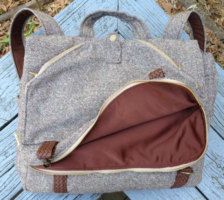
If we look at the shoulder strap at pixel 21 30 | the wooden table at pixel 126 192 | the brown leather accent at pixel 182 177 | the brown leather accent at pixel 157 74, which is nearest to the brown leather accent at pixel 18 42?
the shoulder strap at pixel 21 30

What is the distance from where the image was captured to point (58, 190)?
114cm

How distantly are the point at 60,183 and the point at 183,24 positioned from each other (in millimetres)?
553

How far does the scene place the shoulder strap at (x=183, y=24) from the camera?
117 cm

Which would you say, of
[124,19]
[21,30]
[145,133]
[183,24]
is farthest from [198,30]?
[21,30]

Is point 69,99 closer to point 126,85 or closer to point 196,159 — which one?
point 126,85

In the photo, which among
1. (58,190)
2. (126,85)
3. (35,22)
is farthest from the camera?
(35,22)

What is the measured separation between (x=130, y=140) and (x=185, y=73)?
0.23m

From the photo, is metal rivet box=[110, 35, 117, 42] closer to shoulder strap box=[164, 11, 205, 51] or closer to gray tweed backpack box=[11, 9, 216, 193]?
gray tweed backpack box=[11, 9, 216, 193]

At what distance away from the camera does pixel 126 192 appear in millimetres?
1225

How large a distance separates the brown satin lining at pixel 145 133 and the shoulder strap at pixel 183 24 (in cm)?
22

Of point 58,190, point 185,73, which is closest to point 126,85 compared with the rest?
point 185,73

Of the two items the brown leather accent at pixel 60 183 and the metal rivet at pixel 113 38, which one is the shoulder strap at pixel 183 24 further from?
the brown leather accent at pixel 60 183

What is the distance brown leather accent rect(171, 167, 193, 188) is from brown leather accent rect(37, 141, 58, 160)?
356 mm

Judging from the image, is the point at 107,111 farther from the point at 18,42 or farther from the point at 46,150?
the point at 18,42
